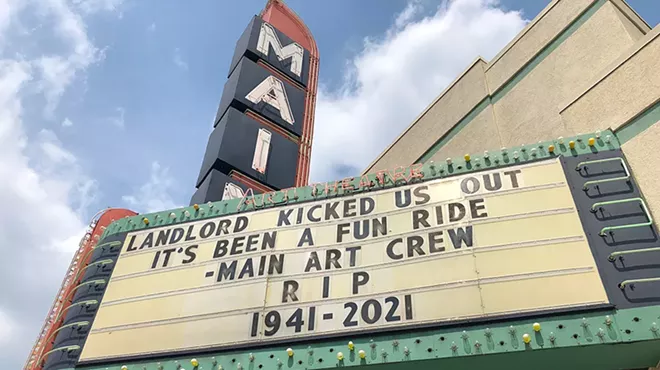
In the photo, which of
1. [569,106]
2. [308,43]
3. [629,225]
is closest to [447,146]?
[569,106]

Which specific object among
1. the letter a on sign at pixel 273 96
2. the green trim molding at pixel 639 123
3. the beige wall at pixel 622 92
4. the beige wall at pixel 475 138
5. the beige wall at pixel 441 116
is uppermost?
the letter a on sign at pixel 273 96

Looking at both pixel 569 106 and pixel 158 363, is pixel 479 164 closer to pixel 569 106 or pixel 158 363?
pixel 569 106

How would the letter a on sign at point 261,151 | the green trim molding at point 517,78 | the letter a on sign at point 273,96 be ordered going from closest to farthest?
1. the green trim molding at point 517,78
2. the letter a on sign at point 261,151
3. the letter a on sign at point 273,96

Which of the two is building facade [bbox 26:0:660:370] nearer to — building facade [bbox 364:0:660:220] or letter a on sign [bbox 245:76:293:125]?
building facade [bbox 364:0:660:220]

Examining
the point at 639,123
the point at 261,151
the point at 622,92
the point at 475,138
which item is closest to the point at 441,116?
the point at 475,138

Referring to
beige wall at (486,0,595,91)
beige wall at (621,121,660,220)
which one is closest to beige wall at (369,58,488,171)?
beige wall at (486,0,595,91)

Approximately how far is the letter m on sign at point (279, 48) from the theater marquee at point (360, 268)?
41.9 feet

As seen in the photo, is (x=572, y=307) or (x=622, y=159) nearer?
(x=572, y=307)

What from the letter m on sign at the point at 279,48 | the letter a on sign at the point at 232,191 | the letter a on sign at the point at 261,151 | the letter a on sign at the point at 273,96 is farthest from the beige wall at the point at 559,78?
the letter m on sign at the point at 279,48

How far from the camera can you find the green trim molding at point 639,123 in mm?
7164

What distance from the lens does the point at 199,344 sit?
6816mm

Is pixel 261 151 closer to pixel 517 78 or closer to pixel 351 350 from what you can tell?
pixel 517 78

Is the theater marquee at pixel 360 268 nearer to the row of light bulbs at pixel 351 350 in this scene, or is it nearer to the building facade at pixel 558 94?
the row of light bulbs at pixel 351 350

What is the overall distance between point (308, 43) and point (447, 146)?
12844 millimetres
